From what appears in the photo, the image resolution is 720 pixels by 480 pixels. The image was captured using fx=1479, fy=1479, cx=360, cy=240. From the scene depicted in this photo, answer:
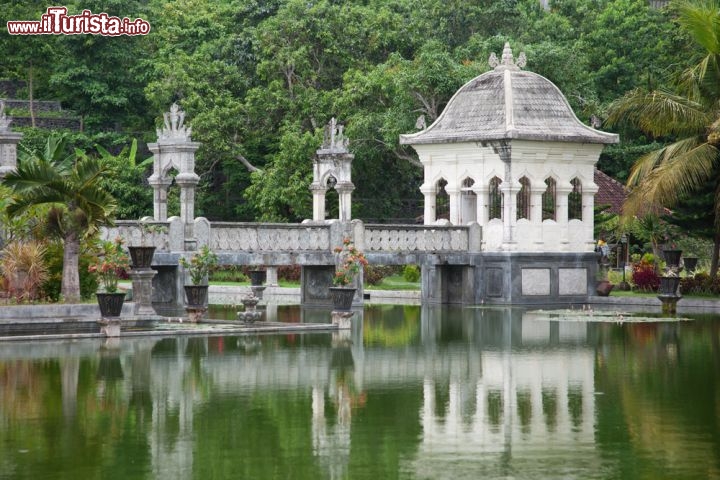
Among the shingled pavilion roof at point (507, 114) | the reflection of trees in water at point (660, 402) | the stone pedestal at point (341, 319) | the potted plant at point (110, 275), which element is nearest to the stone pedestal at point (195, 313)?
the potted plant at point (110, 275)

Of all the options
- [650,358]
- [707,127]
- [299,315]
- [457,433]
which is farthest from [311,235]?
[457,433]

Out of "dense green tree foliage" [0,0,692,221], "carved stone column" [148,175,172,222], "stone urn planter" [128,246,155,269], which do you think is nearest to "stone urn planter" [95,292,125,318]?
"stone urn planter" [128,246,155,269]

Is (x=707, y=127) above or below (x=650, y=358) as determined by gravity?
above

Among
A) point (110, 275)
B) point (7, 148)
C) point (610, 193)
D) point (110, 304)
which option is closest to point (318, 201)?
point (7, 148)

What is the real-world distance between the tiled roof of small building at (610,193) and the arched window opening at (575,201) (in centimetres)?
639

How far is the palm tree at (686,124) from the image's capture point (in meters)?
37.6

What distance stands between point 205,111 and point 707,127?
859 inches

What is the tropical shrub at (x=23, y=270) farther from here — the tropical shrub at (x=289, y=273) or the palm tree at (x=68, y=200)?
the tropical shrub at (x=289, y=273)

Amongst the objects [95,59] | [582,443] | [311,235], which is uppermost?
[95,59]

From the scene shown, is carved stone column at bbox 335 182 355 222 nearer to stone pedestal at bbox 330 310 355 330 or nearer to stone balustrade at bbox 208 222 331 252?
stone balustrade at bbox 208 222 331 252

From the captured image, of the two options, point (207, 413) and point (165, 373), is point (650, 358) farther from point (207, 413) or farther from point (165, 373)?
point (207, 413)

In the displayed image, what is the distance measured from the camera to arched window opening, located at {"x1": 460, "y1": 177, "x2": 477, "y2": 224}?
41.4m

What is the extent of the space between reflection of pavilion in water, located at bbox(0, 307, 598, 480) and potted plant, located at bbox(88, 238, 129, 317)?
913 millimetres

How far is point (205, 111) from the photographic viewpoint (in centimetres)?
5456
